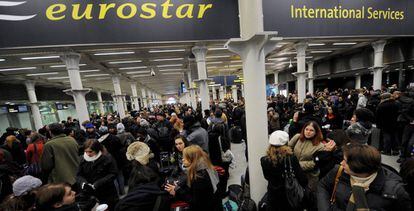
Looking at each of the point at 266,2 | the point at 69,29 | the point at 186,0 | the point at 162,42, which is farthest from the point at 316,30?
the point at 69,29

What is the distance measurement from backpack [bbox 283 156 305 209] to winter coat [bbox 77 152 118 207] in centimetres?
237

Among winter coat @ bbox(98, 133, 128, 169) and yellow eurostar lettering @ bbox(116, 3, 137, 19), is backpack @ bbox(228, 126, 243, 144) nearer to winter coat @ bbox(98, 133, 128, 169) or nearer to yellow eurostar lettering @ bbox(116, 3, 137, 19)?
winter coat @ bbox(98, 133, 128, 169)

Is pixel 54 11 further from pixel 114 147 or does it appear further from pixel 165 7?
pixel 114 147

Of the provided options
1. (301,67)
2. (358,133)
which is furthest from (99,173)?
(301,67)

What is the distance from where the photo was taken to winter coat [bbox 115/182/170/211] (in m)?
1.75

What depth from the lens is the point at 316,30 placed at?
746cm

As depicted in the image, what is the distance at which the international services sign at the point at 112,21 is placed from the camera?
5320 millimetres

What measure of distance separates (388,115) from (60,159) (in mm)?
7212

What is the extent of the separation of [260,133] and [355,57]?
15647 millimetres

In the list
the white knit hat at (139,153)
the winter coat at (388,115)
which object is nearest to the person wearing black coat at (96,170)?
the white knit hat at (139,153)

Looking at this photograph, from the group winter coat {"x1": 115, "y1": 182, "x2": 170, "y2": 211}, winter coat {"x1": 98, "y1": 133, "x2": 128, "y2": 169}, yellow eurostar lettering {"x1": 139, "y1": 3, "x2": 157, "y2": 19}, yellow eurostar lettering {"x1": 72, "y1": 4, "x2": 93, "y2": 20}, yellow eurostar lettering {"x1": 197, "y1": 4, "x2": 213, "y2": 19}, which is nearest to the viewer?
winter coat {"x1": 115, "y1": 182, "x2": 170, "y2": 211}

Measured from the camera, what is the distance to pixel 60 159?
3.10 m

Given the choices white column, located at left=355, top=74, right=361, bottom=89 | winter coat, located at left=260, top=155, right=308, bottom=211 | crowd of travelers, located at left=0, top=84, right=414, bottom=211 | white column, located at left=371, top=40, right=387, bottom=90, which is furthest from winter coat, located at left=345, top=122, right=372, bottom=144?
white column, located at left=355, top=74, right=361, bottom=89

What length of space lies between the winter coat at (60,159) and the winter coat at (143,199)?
2.04 metres
